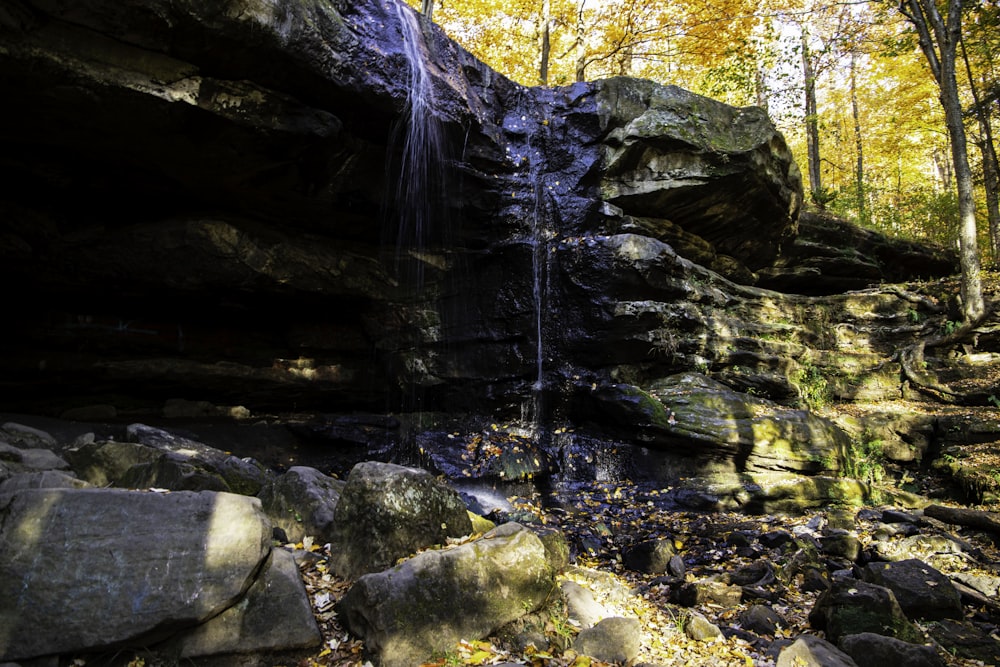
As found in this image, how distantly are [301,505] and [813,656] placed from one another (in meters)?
4.16

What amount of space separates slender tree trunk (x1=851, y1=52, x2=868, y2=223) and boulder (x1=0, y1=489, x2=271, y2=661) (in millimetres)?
18886

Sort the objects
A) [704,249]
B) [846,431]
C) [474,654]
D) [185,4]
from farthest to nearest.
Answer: [704,249] < [846,431] < [185,4] < [474,654]

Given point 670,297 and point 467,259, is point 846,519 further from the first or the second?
point 467,259

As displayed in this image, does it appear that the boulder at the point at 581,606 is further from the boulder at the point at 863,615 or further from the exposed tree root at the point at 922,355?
the exposed tree root at the point at 922,355

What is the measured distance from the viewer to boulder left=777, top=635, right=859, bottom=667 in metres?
3.40

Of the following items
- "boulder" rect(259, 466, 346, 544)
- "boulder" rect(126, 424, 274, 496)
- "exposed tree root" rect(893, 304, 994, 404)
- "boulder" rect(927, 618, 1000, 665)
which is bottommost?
"boulder" rect(927, 618, 1000, 665)

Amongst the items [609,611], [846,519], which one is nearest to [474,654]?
[609,611]

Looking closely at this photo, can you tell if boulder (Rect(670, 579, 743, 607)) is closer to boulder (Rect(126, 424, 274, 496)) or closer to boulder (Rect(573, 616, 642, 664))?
boulder (Rect(573, 616, 642, 664))

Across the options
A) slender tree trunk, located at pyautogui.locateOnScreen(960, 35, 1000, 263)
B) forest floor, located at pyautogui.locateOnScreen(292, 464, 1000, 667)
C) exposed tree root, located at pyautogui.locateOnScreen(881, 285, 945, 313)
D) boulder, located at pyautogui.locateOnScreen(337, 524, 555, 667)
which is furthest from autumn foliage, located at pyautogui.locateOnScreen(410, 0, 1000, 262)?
boulder, located at pyautogui.locateOnScreen(337, 524, 555, 667)

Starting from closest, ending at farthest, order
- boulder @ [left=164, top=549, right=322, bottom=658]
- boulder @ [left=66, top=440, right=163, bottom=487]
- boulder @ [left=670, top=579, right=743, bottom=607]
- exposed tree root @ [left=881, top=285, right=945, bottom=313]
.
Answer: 1. boulder @ [left=164, top=549, right=322, bottom=658]
2. boulder @ [left=670, top=579, right=743, bottom=607]
3. boulder @ [left=66, top=440, right=163, bottom=487]
4. exposed tree root @ [left=881, top=285, right=945, bottom=313]

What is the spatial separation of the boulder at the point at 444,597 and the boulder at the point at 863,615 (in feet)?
7.28

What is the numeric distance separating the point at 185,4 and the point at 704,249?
34.8 feet

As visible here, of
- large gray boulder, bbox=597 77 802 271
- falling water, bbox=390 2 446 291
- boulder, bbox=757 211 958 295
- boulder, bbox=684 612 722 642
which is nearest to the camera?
boulder, bbox=684 612 722 642

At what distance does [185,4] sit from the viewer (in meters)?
5.79
